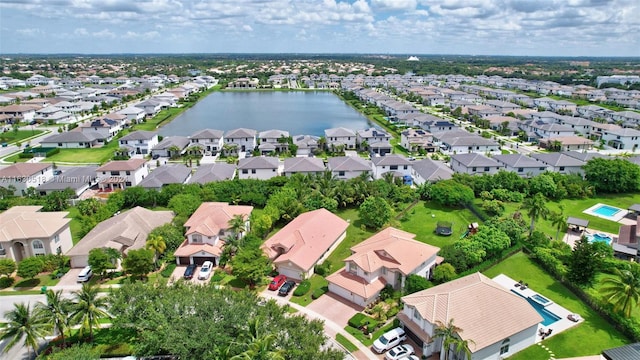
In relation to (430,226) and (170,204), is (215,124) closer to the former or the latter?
(170,204)

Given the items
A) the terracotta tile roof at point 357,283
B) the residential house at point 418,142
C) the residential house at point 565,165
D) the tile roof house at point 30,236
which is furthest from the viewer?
the residential house at point 418,142

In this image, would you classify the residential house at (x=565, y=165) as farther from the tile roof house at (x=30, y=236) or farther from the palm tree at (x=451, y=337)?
the tile roof house at (x=30, y=236)

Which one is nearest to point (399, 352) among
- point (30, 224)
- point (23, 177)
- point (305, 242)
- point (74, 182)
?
point (305, 242)

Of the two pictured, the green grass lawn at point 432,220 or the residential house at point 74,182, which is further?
the residential house at point 74,182

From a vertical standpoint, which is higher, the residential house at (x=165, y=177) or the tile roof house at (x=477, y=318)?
the residential house at (x=165, y=177)

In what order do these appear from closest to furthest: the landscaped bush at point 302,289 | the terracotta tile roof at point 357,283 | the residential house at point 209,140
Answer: the terracotta tile roof at point 357,283, the landscaped bush at point 302,289, the residential house at point 209,140

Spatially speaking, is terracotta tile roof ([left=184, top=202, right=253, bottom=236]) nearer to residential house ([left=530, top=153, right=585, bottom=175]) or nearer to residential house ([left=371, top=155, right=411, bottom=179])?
residential house ([left=371, top=155, right=411, bottom=179])

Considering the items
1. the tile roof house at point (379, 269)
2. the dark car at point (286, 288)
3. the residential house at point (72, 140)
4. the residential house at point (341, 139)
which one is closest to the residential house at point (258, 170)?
the residential house at point (341, 139)

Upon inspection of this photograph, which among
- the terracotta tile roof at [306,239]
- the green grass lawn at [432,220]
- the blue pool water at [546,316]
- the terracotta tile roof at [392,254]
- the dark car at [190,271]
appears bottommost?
Result: the dark car at [190,271]

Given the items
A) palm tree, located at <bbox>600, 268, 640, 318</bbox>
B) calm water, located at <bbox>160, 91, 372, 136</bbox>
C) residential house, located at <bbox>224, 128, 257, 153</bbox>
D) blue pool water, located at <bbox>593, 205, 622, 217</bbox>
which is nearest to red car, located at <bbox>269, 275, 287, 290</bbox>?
palm tree, located at <bbox>600, 268, 640, 318</bbox>
